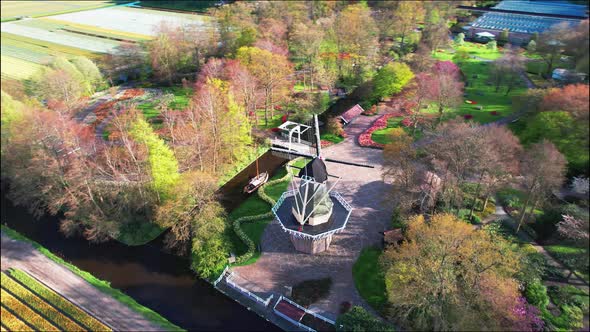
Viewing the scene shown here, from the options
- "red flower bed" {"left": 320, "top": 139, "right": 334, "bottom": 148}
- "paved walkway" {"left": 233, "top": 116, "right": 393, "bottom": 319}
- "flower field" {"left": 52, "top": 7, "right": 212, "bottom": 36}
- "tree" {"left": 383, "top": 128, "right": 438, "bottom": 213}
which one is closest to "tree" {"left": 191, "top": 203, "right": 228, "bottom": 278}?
"paved walkway" {"left": 233, "top": 116, "right": 393, "bottom": 319}

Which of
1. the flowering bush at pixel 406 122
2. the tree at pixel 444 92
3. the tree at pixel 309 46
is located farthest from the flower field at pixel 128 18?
the tree at pixel 444 92

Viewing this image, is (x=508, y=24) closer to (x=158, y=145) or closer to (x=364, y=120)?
(x=364, y=120)

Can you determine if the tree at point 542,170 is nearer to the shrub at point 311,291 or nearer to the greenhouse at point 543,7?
the shrub at point 311,291

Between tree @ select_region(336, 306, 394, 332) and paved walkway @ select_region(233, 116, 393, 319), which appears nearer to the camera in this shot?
tree @ select_region(336, 306, 394, 332)

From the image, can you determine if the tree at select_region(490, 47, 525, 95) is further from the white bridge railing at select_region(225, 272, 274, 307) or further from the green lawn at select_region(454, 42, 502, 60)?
the white bridge railing at select_region(225, 272, 274, 307)

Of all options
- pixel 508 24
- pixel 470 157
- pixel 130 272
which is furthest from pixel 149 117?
pixel 508 24
